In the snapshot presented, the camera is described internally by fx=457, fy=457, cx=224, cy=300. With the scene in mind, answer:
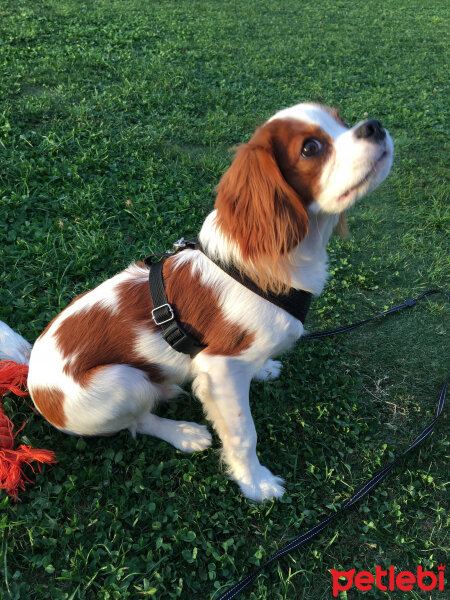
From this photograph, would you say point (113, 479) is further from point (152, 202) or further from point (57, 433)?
point (152, 202)

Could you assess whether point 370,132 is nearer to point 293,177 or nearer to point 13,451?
point 293,177

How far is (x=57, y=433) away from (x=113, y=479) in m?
0.44

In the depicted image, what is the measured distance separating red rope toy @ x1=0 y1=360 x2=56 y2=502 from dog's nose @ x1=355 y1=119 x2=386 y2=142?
2.22 m

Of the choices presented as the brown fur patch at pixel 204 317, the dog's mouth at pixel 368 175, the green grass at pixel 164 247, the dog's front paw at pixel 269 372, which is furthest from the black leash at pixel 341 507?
the dog's mouth at pixel 368 175

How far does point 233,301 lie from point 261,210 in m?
0.47

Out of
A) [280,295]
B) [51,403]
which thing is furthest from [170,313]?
[51,403]

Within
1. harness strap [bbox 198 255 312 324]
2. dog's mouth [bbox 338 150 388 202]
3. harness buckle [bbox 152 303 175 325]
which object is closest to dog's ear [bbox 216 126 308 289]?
harness strap [bbox 198 255 312 324]

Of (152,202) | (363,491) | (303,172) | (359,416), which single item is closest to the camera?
(303,172)

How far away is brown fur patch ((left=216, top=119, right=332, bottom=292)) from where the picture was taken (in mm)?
2020

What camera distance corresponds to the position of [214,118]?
571 centimetres

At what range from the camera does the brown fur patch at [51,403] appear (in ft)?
7.55

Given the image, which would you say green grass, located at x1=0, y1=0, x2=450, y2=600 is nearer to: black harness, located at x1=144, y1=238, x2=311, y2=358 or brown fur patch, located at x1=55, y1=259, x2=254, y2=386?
brown fur patch, located at x1=55, y1=259, x2=254, y2=386

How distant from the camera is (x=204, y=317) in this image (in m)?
2.28

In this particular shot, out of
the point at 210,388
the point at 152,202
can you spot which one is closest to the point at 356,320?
the point at 210,388
